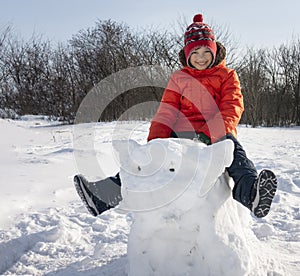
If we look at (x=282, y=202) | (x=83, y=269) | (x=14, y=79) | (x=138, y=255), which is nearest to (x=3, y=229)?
(x=83, y=269)

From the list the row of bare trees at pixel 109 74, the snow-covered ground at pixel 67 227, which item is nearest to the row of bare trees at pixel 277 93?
the row of bare trees at pixel 109 74

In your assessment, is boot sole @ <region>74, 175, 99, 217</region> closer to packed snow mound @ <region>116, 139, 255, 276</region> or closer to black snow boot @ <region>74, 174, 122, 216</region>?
black snow boot @ <region>74, 174, 122, 216</region>

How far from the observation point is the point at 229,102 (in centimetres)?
204

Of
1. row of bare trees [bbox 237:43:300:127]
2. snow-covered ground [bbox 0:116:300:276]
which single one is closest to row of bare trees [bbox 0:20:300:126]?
row of bare trees [bbox 237:43:300:127]

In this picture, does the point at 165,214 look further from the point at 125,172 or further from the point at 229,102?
the point at 229,102

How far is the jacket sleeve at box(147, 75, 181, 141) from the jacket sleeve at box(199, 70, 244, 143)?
0.27 metres

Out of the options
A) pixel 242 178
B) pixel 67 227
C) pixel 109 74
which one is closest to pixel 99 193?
pixel 242 178

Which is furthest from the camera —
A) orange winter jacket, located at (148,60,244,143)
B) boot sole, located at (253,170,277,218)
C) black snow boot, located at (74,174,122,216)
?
orange winter jacket, located at (148,60,244,143)

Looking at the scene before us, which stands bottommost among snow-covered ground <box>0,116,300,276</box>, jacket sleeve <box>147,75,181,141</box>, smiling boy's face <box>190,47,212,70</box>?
snow-covered ground <box>0,116,300,276</box>

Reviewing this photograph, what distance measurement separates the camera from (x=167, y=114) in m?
2.14

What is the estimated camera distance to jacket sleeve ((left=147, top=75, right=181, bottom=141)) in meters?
2.04

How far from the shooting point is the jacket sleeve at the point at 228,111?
1.85 metres

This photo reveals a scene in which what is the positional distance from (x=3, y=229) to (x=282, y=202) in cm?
266

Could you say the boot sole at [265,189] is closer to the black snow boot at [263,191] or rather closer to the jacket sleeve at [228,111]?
the black snow boot at [263,191]
